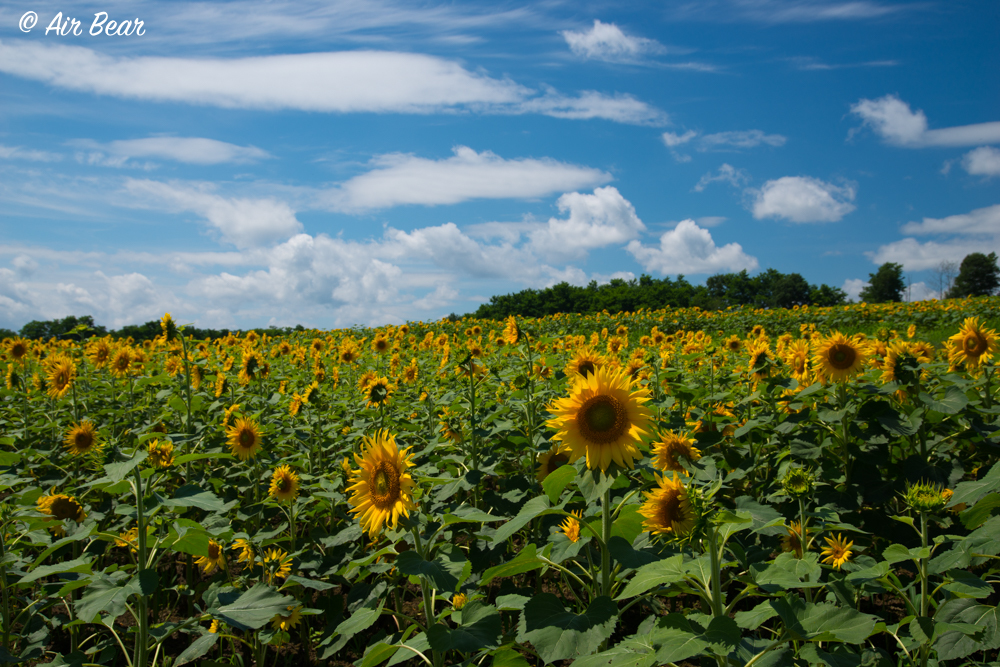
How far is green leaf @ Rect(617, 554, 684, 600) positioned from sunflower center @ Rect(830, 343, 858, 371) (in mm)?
2385

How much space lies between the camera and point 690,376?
19.4 ft

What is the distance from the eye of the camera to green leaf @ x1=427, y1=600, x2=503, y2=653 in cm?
189

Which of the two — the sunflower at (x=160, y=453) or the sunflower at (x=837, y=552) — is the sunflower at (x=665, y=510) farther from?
the sunflower at (x=160, y=453)

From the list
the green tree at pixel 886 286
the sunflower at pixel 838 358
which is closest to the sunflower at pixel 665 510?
the sunflower at pixel 838 358

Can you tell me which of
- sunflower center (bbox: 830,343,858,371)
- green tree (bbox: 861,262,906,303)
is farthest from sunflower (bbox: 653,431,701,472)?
green tree (bbox: 861,262,906,303)

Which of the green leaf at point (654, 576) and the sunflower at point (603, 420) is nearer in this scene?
the green leaf at point (654, 576)

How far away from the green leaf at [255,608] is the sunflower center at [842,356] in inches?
134

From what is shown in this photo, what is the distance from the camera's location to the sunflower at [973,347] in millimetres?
3936

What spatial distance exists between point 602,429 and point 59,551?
426cm

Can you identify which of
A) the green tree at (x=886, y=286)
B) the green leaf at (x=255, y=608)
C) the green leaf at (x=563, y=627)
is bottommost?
the green leaf at (x=255, y=608)

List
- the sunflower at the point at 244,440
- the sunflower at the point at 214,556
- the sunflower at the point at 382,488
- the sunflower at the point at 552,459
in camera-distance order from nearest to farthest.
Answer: the sunflower at the point at 382,488 < the sunflower at the point at 552,459 < the sunflower at the point at 214,556 < the sunflower at the point at 244,440

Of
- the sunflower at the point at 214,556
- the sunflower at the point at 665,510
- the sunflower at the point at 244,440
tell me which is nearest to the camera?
the sunflower at the point at 665,510

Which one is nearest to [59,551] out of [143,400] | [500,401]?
[143,400]

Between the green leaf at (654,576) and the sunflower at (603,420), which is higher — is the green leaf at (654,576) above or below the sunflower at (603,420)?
below
